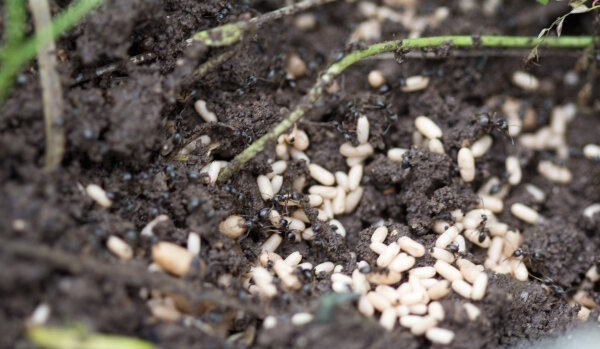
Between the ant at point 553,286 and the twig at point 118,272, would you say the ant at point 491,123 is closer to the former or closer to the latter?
the ant at point 553,286

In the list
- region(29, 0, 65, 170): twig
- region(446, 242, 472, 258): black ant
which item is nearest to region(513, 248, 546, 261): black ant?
region(446, 242, 472, 258): black ant

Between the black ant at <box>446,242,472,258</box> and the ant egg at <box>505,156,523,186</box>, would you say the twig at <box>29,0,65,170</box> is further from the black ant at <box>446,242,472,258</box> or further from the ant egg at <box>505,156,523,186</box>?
the ant egg at <box>505,156,523,186</box>

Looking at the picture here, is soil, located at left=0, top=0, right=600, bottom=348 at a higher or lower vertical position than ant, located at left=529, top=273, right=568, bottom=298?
higher

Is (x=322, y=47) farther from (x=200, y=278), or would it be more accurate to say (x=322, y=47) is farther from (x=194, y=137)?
(x=200, y=278)

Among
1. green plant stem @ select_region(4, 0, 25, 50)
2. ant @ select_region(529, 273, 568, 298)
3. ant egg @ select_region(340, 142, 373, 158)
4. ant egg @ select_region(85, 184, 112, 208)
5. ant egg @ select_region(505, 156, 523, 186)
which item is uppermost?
green plant stem @ select_region(4, 0, 25, 50)

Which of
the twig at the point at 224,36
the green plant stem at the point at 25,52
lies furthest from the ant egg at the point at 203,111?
the green plant stem at the point at 25,52

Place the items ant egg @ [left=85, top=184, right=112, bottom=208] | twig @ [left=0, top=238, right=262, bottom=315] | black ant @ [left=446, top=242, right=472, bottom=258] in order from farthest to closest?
black ant @ [left=446, top=242, right=472, bottom=258], ant egg @ [left=85, top=184, right=112, bottom=208], twig @ [left=0, top=238, right=262, bottom=315]
